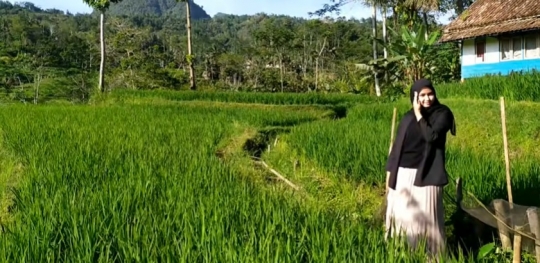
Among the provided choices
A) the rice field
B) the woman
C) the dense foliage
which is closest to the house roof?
the dense foliage

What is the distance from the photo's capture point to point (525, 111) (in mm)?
6348

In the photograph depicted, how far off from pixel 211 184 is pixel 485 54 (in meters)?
13.2

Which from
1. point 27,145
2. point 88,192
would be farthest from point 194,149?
point 88,192

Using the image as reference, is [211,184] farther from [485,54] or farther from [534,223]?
[485,54]

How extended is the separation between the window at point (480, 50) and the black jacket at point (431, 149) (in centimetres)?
1314

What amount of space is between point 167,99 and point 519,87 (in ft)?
28.7

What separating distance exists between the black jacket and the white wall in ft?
41.6

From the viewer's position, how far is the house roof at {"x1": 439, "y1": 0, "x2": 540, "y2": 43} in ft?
41.6

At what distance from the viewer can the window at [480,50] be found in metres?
15.0

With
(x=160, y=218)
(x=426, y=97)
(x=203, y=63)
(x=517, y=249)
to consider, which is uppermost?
(x=203, y=63)

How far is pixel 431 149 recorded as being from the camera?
2.97 m

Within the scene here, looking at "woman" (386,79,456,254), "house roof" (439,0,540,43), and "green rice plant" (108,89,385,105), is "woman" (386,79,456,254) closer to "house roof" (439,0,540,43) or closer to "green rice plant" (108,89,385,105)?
"house roof" (439,0,540,43)

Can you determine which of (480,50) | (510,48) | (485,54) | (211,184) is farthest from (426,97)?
(480,50)

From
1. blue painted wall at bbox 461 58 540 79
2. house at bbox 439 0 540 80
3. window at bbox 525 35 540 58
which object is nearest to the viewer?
house at bbox 439 0 540 80
